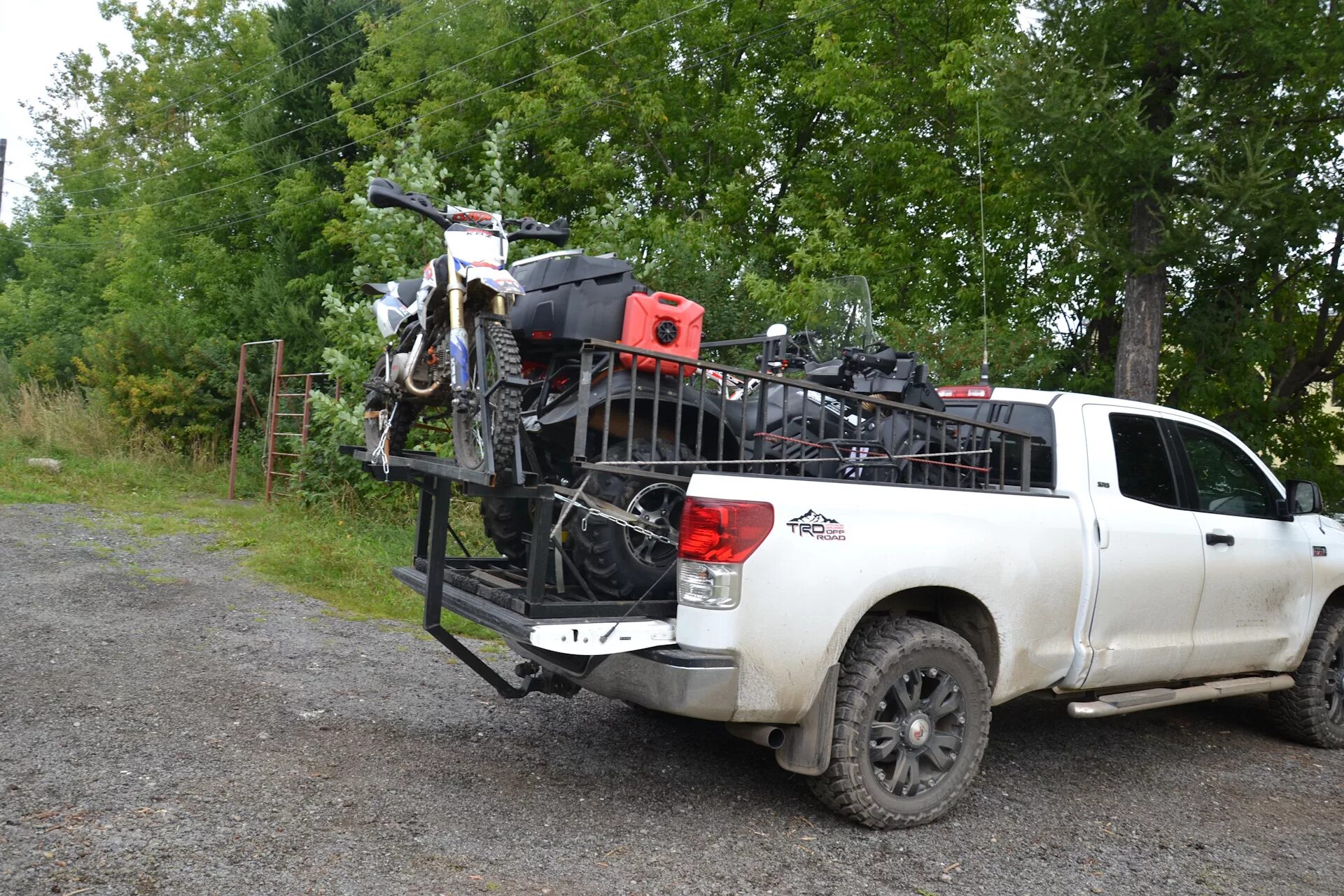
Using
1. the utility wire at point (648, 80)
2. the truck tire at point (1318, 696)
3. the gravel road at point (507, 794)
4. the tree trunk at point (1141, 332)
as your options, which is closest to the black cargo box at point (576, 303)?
the gravel road at point (507, 794)

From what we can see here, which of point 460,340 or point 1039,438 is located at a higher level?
point 460,340

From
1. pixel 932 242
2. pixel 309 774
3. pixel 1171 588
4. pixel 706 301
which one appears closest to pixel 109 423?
pixel 706 301

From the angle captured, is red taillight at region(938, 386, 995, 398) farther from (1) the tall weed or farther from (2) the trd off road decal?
(1) the tall weed

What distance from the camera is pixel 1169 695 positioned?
544cm

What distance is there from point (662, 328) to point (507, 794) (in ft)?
6.65

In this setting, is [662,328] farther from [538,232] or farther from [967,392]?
[967,392]

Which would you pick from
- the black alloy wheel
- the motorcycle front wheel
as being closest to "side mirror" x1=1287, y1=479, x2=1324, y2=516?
the black alloy wheel

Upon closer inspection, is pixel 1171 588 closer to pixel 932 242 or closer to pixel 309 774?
pixel 309 774

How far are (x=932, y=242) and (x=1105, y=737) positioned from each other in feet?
32.8

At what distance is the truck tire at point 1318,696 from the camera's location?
6.30 m

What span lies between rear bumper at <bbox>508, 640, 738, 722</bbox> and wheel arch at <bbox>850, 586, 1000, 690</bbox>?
34.7 inches

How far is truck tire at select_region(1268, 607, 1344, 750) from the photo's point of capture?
6305 millimetres

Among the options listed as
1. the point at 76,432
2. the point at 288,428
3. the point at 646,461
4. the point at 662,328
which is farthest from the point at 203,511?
the point at 646,461

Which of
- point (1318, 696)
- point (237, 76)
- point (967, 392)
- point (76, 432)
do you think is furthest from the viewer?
point (237, 76)
